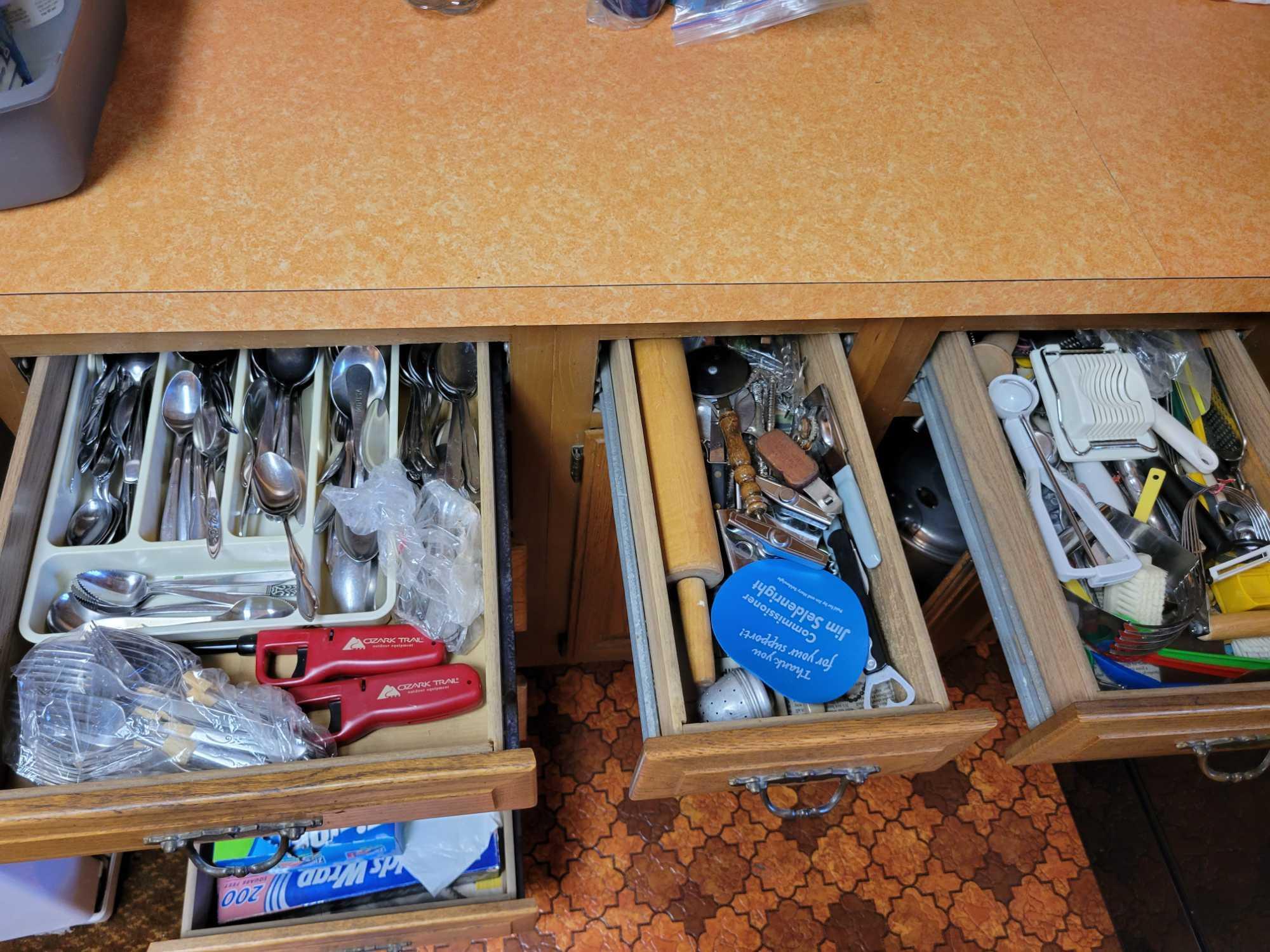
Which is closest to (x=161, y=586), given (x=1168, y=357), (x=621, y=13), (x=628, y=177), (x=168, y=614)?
(x=168, y=614)

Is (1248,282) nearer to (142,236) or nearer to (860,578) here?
(860,578)

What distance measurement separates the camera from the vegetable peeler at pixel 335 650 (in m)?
0.81

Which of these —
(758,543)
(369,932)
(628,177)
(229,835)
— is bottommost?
(369,932)

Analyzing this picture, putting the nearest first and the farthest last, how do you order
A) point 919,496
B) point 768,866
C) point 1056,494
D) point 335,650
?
1. point 335,650
2. point 1056,494
3. point 919,496
4. point 768,866

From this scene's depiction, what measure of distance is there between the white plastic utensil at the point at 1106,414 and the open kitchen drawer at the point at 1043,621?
7 cm

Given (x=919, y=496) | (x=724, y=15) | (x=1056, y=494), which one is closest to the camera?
(x=1056, y=494)

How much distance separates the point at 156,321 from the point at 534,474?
448mm

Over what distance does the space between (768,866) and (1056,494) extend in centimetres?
79

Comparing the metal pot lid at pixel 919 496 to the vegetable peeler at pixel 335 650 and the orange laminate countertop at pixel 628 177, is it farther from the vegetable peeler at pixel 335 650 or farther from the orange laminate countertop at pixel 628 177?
the vegetable peeler at pixel 335 650

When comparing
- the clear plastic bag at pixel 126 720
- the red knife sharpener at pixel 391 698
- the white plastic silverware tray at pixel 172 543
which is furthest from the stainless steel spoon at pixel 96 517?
the red knife sharpener at pixel 391 698

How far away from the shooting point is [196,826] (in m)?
0.74

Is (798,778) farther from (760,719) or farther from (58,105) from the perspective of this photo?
(58,105)

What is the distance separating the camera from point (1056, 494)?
0.92 m

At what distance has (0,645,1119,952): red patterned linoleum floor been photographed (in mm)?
1356
